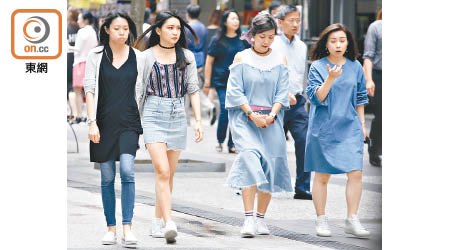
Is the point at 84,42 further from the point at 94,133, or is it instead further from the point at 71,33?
the point at 94,133

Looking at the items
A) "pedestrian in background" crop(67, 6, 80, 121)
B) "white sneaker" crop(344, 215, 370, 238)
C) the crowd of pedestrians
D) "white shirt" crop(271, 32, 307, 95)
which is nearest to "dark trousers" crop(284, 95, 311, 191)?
"white shirt" crop(271, 32, 307, 95)

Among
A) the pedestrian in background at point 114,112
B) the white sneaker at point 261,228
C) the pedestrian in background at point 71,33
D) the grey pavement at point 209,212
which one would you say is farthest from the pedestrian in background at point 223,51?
the pedestrian in background at point 114,112

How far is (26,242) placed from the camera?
18.1 feet

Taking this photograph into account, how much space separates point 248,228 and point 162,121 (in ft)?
3.25

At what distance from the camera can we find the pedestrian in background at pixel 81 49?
15109 mm

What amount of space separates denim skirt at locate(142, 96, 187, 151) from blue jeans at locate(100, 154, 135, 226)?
0.34 meters

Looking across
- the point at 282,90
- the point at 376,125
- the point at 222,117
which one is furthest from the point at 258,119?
the point at 222,117

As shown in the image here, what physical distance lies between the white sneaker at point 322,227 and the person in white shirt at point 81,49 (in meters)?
7.66

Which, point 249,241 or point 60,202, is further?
point 249,241

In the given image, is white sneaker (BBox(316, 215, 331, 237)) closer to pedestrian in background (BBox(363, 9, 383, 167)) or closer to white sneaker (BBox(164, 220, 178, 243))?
white sneaker (BBox(164, 220, 178, 243))

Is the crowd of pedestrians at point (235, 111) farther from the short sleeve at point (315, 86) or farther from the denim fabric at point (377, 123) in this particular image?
the denim fabric at point (377, 123)
